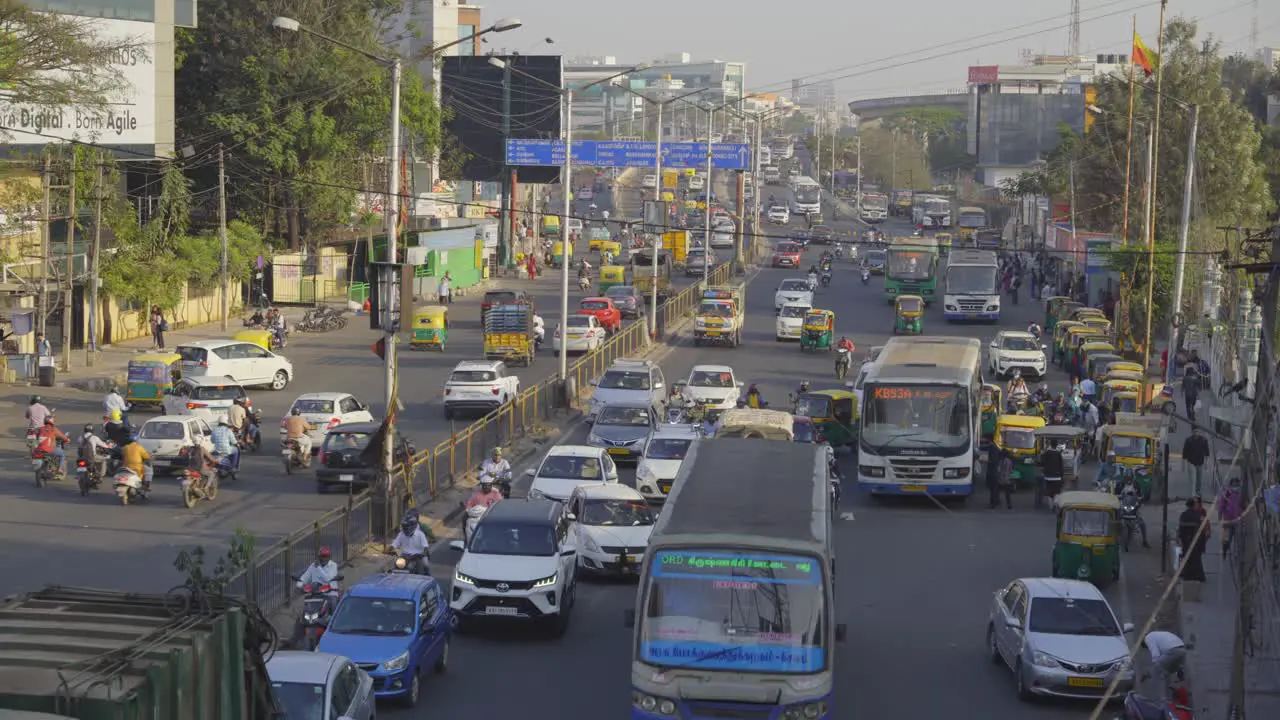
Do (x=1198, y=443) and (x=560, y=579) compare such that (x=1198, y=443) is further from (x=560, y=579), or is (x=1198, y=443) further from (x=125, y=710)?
(x=125, y=710)

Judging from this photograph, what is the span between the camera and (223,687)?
909 cm

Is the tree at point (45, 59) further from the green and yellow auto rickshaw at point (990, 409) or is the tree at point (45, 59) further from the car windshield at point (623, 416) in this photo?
the green and yellow auto rickshaw at point (990, 409)

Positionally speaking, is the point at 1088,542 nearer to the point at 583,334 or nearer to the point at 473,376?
the point at 473,376

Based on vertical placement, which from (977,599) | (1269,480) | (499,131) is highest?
(499,131)

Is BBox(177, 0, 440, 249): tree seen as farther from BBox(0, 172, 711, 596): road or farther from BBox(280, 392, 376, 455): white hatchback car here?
BBox(280, 392, 376, 455): white hatchback car

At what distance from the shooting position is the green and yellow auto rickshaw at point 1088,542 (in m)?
23.8

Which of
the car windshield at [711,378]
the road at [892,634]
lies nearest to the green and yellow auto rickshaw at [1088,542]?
the road at [892,634]

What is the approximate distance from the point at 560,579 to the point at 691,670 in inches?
238

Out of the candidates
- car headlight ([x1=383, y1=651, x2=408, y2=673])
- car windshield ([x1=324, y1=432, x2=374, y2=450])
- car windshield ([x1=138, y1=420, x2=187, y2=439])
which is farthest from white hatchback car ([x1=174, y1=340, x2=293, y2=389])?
car headlight ([x1=383, y1=651, x2=408, y2=673])

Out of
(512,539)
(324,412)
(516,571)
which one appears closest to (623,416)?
(324,412)

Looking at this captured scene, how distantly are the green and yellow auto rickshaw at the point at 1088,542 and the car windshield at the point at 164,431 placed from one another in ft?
54.4

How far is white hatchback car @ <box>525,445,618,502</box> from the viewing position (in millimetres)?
27438

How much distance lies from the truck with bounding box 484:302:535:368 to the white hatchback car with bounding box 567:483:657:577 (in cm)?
2363

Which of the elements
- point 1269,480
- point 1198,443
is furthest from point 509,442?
point 1269,480
